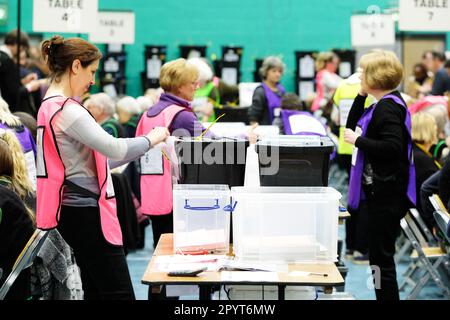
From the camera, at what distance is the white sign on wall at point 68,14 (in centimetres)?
686

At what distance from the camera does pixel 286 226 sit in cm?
329

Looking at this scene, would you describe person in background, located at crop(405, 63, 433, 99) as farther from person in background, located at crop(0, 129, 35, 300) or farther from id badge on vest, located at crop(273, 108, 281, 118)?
person in background, located at crop(0, 129, 35, 300)

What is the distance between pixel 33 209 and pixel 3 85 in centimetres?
279

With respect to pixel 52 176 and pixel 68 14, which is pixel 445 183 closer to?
pixel 52 176

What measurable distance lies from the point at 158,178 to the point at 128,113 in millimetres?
3105

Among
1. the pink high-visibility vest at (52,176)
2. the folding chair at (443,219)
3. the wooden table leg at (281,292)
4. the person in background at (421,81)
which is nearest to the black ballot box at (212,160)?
the pink high-visibility vest at (52,176)

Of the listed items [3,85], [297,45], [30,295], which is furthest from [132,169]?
[297,45]

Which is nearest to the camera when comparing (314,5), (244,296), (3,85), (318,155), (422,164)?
(244,296)

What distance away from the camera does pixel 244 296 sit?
11.0ft

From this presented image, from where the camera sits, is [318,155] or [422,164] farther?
[422,164]

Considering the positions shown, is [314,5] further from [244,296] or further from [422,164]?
[244,296]

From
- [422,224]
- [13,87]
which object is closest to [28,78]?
[13,87]

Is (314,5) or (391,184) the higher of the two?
(314,5)

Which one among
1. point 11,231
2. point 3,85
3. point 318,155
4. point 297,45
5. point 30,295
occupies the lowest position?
point 30,295
